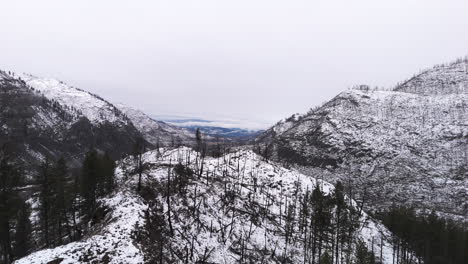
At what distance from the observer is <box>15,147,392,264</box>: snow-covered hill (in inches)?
986

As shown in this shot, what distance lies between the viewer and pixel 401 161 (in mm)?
171500

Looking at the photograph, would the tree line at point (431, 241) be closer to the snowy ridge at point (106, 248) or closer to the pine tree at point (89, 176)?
the snowy ridge at point (106, 248)

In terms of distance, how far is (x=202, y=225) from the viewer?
43.0 meters

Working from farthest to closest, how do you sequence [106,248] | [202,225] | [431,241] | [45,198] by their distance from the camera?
[431,241]
[202,225]
[45,198]
[106,248]

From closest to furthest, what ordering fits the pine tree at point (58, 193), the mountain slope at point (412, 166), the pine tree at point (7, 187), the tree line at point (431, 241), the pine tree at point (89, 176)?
1. the pine tree at point (7, 187)
2. the pine tree at point (58, 193)
3. the pine tree at point (89, 176)
4. the tree line at point (431, 241)
5. the mountain slope at point (412, 166)

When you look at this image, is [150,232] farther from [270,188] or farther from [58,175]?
[270,188]

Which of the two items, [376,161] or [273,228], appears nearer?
[273,228]

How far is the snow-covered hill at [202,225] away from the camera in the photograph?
25.0 m

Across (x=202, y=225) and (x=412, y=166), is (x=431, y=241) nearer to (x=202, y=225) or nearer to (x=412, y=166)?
(x=202, y=225)

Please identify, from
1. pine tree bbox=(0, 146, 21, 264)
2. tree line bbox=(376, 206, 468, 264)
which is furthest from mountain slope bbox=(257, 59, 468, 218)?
pine tree bbox=(0, 146, 21, 264)

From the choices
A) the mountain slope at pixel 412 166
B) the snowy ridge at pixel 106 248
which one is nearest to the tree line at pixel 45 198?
the snowy ridge at pixel 106 248

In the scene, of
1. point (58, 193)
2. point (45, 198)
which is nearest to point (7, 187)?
point (45, 198)

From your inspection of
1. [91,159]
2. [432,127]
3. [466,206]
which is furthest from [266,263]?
[432,127]

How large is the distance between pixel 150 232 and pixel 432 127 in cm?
23111
